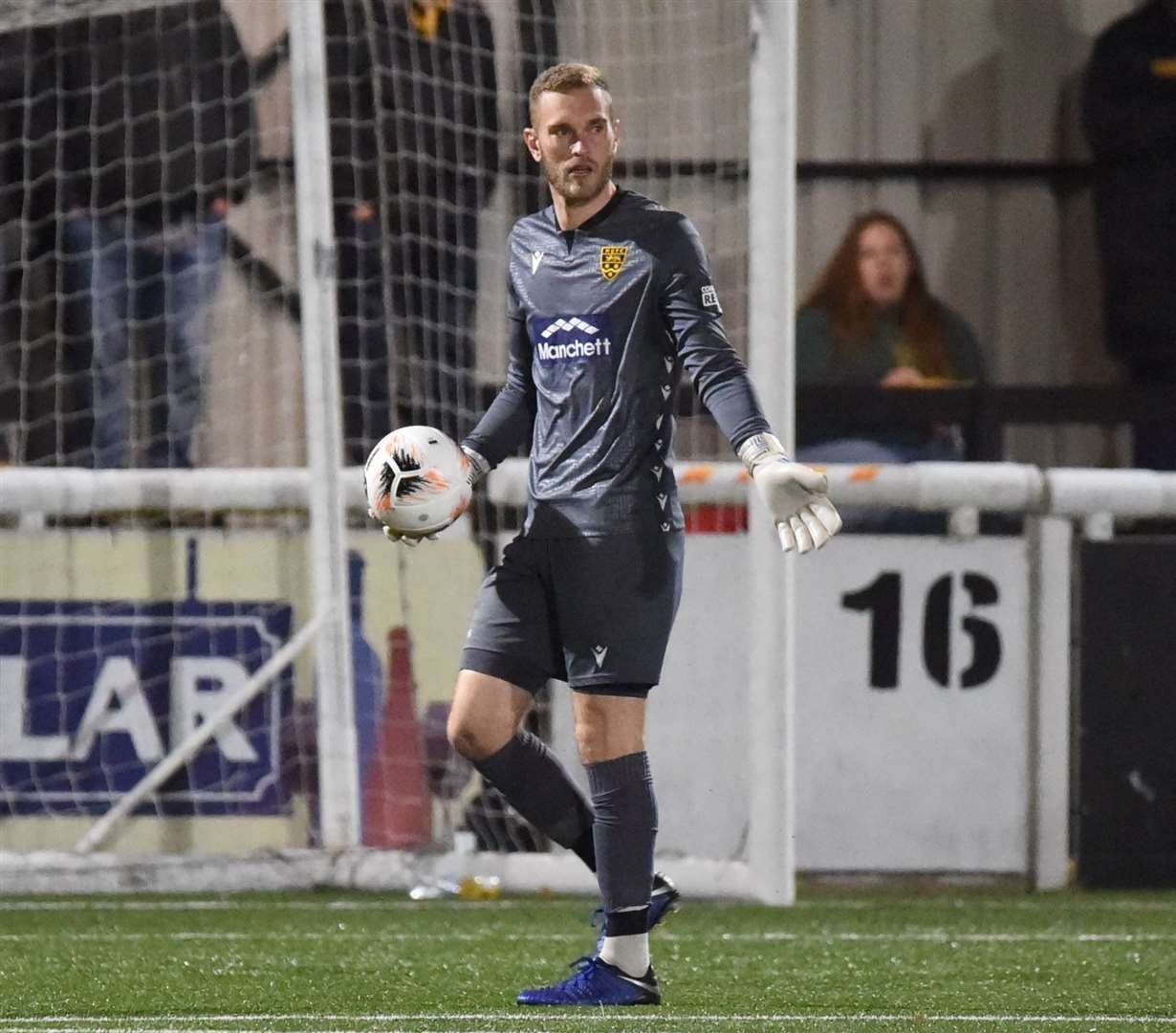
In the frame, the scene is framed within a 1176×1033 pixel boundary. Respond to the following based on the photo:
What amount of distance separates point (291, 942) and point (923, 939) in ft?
4.77

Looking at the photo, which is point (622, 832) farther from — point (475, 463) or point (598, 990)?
point (475, 463)

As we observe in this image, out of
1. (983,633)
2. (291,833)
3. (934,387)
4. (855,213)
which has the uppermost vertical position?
(855,213)

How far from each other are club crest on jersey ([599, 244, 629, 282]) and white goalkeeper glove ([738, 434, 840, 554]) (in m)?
0.54

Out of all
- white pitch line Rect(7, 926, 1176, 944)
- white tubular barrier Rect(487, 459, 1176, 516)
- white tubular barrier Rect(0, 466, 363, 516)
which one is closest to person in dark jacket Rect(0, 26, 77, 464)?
white tubular barrier Rect(0, 466, 363, 516)

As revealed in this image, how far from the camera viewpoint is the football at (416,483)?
4.51 meters

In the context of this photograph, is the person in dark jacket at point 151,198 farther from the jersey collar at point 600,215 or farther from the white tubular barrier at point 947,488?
the jersey collar at point 600,215

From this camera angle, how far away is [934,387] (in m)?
8.58


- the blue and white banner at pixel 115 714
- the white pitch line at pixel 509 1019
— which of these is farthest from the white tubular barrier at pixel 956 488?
the white pitch line at pixel 509 1019

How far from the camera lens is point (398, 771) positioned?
7.24m

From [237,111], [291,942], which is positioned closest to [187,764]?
[291,942]

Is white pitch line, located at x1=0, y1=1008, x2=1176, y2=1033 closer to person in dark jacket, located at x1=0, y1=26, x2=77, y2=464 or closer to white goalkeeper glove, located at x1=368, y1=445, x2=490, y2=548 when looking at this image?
white goalkeeper glove, located at x1=368, y1=445, x2=490, y2=548

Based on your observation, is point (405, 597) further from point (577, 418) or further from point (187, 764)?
point (577, 418)

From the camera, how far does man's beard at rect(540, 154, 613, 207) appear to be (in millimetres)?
4527

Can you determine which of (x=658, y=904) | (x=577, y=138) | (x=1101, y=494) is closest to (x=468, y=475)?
(x=577, y=138)
